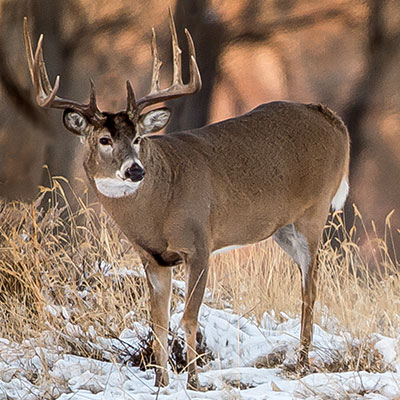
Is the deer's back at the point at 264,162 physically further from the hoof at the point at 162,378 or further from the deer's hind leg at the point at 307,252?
the hoof at the point at 162,378

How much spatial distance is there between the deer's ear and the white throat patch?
0.29 meters

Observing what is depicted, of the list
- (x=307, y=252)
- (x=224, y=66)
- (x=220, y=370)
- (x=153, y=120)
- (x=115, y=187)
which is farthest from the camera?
(x=224, y=66)

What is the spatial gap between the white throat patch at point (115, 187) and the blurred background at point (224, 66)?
537cm

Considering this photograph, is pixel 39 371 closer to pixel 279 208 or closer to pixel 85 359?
pixel 85 359

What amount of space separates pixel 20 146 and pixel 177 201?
6.25 m

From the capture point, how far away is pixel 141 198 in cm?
539

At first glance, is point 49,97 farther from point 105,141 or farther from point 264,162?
point 264,162

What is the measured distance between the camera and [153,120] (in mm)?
5441

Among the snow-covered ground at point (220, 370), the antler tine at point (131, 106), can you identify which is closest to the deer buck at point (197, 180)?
the antler tine at point (131, 106)

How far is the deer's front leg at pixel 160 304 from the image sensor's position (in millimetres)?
5543

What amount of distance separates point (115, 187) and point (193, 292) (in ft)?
2.29

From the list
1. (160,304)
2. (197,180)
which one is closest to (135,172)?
(197,180)

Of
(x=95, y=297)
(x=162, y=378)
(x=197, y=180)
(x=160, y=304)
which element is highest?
(x=197, y=180)

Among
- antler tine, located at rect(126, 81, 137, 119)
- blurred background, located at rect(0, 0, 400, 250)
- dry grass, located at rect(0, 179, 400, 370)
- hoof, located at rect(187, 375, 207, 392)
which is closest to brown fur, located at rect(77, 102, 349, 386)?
hoof, located at rect(187, 375, 207, 392)
